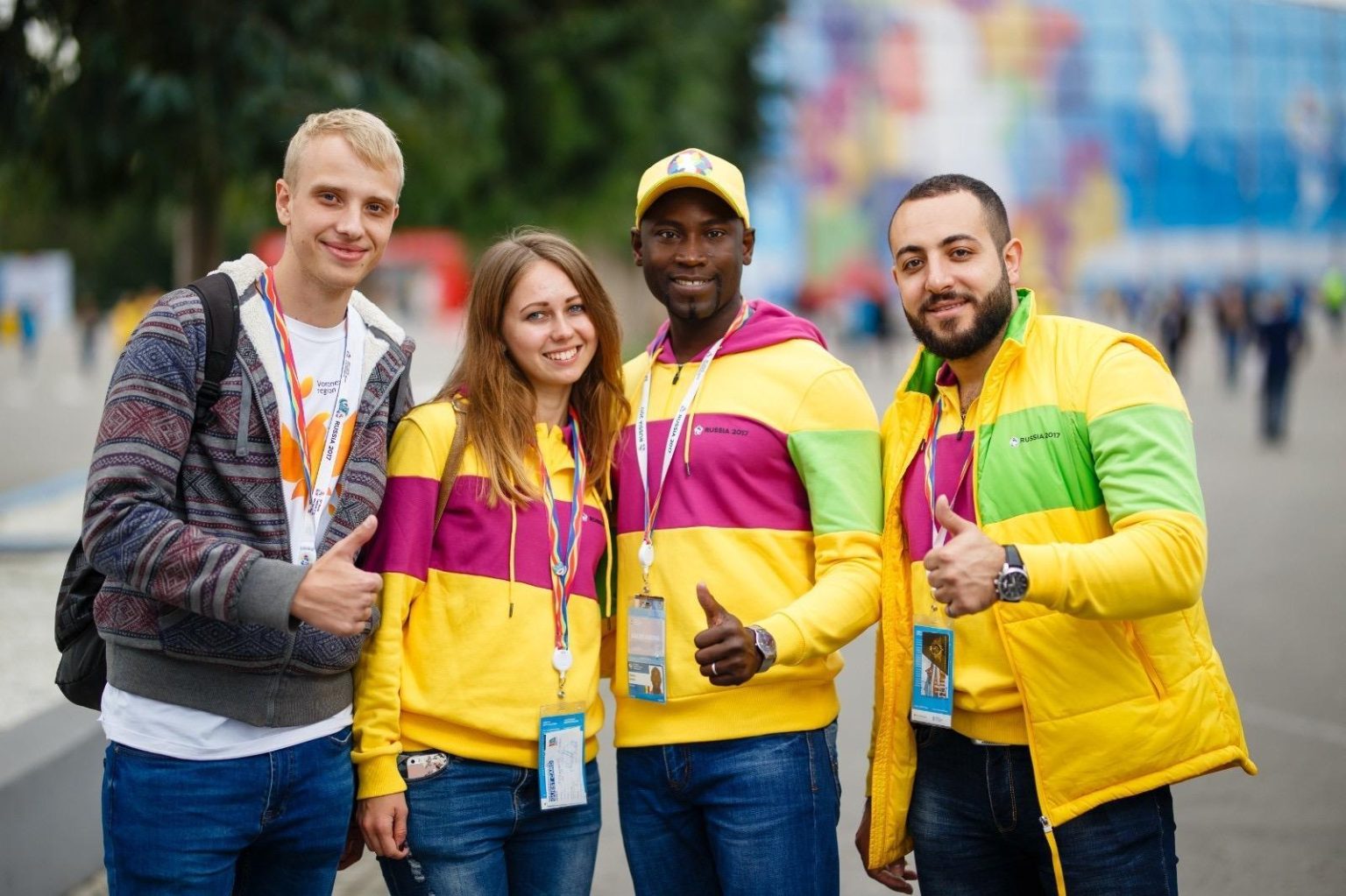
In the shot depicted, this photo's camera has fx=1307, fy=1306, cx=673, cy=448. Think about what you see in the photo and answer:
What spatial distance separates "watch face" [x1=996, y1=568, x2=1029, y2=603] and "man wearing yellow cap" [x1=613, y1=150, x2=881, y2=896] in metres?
0.49

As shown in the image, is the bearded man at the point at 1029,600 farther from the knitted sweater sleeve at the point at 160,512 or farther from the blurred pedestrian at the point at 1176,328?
the blurred pedestrian at the point at 1176,328

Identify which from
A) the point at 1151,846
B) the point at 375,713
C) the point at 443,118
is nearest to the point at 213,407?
the point at 375,713

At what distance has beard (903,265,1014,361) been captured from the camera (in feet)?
9.42

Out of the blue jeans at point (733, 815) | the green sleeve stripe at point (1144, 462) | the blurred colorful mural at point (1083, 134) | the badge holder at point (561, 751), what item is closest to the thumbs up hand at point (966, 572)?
the green sleeve stripe at point (1144, 462)

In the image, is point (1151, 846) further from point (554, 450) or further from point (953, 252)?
point (554, 450)

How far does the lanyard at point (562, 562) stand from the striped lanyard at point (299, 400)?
50cm

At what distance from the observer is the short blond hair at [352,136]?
2.77 meters

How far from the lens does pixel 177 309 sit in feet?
8.52

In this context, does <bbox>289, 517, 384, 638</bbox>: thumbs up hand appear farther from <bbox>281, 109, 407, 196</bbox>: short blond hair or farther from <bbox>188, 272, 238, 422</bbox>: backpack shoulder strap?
<bbox>281, 109, 407, 196</bbox>: short blond hair

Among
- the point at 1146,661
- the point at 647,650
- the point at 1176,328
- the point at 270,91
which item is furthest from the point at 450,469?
the point at 1176,328

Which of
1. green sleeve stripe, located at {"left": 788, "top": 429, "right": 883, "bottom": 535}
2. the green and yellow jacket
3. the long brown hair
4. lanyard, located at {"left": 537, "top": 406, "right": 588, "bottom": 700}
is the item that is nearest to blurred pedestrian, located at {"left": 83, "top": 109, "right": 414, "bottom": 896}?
the long brown hair

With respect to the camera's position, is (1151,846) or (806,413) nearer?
(1151,846)

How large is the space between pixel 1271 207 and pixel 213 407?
80.4 m

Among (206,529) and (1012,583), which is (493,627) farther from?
(1012,583)
